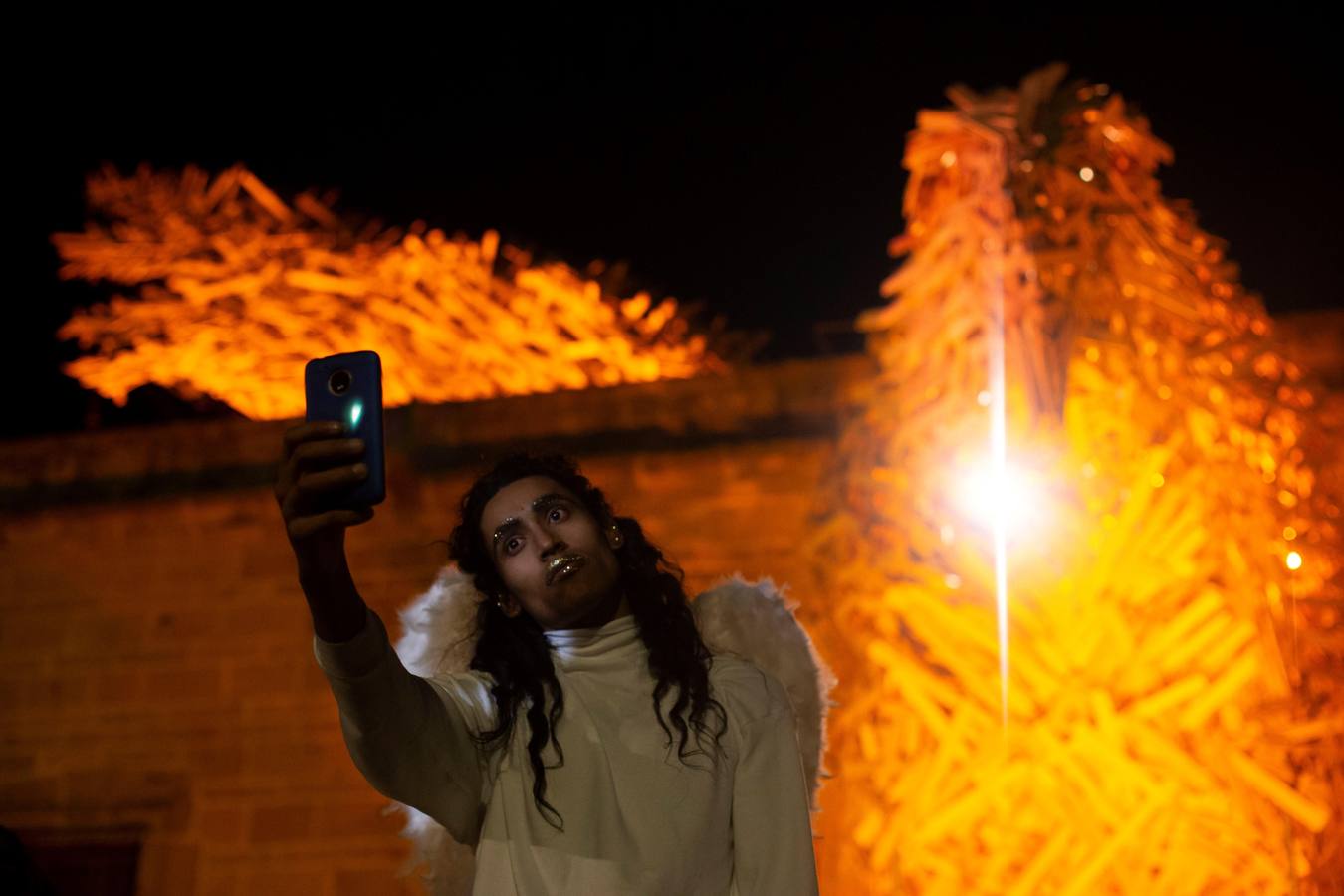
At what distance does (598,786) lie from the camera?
2.03 meters

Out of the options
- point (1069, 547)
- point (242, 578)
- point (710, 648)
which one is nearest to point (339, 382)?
point (710, 648)

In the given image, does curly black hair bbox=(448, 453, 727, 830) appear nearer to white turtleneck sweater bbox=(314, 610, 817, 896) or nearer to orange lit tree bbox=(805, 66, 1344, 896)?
white turtleneck sweater bbox=(314, 610, 817, 896)

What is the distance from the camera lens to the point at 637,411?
175 inches

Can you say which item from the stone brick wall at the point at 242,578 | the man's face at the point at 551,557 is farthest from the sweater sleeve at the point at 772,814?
the stone brick wall at the point at 242,578

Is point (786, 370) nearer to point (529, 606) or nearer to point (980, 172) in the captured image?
point (980, 172)

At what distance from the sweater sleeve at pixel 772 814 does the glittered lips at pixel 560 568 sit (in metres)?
0.35

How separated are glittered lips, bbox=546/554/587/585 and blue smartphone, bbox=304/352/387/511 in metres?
0.42

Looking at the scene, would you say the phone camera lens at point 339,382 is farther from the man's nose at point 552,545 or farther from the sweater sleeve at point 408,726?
the man's nose at point 552,545

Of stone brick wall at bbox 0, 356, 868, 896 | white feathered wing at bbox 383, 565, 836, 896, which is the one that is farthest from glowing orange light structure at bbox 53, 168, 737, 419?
white feathered wing at bbox 383, 565, 836, 896

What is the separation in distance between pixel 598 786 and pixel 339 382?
70 cm

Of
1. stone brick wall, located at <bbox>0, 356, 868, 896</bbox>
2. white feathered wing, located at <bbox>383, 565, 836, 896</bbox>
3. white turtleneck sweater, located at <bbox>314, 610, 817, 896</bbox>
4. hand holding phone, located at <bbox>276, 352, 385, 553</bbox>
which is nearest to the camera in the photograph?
hand holding phone, located at <bbox>276, 352, 385, 553</bbox>

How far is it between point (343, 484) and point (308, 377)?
0.18 metres

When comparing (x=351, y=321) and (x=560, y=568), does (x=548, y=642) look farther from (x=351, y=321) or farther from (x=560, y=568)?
(x=351, y=321)

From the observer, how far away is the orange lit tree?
302 centimetres
